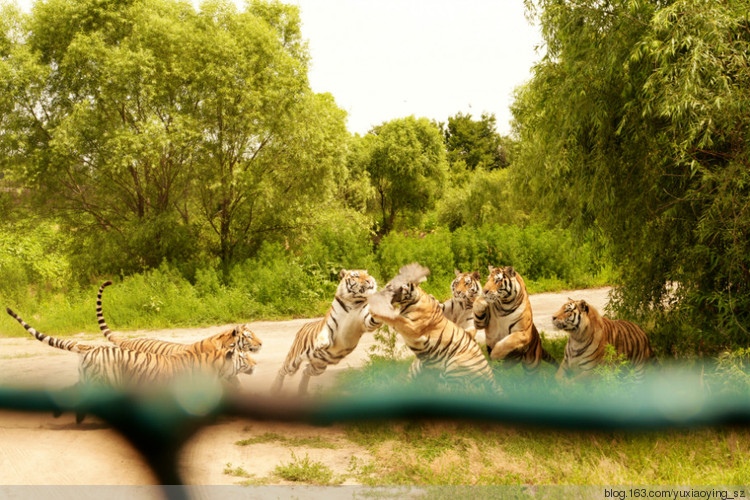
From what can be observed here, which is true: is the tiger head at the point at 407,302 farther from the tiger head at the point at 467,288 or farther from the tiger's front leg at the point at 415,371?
the tiger head at the point at 467,288

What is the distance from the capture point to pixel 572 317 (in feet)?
19.3

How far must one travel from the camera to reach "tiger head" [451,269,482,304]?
6.74 metres

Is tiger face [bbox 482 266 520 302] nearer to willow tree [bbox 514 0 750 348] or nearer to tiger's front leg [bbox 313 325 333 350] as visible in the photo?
willow tree [bbox 514 0 750 348]

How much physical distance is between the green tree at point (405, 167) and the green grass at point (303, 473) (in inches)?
1006

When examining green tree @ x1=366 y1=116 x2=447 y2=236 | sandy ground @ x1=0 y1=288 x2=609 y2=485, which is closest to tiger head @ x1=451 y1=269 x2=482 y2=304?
sandy ground @ x1=0 y1=288 x2=609 y2=485

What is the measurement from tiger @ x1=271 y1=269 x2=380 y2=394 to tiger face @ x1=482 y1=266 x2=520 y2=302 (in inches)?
70.1

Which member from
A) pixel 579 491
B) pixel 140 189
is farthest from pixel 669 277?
pixel 140 189

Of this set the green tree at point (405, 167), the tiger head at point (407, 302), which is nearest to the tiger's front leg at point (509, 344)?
the tiger head at point (407, 302)

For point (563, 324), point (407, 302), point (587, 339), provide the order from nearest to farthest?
point (407, 302), point (563, 324), point (587, 339)

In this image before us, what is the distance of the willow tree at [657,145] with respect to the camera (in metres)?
5.55

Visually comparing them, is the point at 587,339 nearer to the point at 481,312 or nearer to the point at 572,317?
the point at 572,317

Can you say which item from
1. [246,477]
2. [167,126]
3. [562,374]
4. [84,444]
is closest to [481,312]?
[562,374]

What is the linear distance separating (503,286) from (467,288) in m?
0.53

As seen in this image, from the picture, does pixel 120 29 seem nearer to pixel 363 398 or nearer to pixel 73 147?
pixel 73 147
